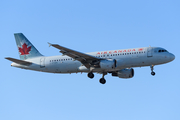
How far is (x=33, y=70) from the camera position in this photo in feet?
165

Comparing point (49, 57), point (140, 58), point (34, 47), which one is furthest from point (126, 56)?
point (34, 47)

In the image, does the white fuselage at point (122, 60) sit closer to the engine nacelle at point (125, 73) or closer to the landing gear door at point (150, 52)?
the landing gear door at point (150, 52)

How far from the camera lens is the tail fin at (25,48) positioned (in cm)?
5266

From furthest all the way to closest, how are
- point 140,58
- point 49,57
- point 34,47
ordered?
point 34,47, point 49,57, point 140,58

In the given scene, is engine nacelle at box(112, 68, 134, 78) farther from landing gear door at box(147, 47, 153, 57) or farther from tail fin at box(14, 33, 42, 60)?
tail fin at box(14, 33, 42, 60)

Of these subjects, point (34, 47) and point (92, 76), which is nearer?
point (92, 76)

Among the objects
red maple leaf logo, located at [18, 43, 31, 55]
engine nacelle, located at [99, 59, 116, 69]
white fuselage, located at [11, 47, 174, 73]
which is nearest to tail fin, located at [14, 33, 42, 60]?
red maple leaf logo, located at [18, 43, 31, 55]

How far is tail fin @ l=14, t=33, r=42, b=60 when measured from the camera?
5266 cm

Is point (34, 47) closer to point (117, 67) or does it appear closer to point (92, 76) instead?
point (92, 76)

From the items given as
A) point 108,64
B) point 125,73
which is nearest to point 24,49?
point 108,64

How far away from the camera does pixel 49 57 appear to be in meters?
50.0

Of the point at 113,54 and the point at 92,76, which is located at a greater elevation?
the point at 113,54

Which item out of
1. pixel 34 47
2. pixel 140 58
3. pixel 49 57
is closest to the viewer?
pixel 140 58

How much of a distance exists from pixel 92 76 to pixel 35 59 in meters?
9.90
